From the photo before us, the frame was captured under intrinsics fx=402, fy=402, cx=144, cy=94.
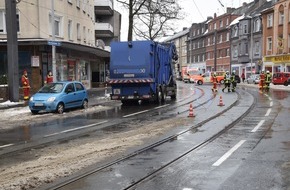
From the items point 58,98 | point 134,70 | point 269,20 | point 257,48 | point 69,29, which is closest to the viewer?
point 58,98

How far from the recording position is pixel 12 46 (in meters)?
22.1

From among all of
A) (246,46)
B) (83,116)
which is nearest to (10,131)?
(83,116)

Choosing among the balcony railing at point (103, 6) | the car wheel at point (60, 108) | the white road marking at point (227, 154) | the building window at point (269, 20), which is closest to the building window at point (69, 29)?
the car wheel at point (60, 108)

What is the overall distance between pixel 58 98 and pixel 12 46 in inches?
232

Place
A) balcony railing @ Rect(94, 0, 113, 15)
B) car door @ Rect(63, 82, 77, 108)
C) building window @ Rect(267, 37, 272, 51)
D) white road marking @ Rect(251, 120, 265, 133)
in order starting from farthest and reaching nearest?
building window @ Rect(267, 37, 272, 51) < balcony railing @ Rect(94, 0, 113, 15) < car door @ Rect(63, 82, 77, 108) < white road marking @ Rect(251, 120, 265, 133)

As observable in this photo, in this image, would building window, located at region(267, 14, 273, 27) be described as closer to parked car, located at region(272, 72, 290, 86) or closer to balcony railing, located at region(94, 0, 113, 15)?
parked car, located at region(272, 72, 290, 86)

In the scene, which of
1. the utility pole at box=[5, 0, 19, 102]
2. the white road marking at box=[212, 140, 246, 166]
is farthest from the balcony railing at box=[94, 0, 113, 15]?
the white road marking at box=[212, 140, 246, 166]

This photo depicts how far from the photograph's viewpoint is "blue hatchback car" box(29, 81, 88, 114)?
58.6ft

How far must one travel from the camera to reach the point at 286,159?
7836 millimetres

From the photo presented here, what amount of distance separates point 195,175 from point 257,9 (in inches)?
2511

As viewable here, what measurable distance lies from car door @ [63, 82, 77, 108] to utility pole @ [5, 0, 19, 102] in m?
4.42

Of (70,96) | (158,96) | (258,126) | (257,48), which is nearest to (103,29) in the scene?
(257,48)

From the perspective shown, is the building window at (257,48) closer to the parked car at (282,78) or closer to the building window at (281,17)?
the building window at (281,17)

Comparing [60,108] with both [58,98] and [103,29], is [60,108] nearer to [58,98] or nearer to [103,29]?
[58,98]
